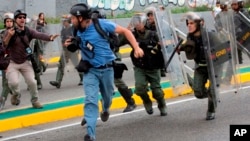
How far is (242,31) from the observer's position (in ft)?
31.2

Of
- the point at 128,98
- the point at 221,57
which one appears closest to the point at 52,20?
the point at 128,98

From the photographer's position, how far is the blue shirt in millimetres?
7223

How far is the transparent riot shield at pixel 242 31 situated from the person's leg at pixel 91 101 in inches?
123

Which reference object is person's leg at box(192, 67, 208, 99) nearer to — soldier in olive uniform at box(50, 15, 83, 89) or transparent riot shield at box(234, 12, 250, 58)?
transparent riot shield at box(234, 12, 250, 58)

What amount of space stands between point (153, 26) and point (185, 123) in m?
1.62

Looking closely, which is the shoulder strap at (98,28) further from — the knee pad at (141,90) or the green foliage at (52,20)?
the green foliage at (52,20)

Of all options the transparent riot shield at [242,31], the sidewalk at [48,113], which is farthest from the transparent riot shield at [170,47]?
the transparent riot shield at [242,31]

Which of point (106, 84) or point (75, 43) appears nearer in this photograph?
point (75, 43)

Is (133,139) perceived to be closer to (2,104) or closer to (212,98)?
(212,98)

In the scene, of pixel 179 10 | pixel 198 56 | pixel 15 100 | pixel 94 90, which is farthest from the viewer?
pixel 179 10

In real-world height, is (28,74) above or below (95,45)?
below

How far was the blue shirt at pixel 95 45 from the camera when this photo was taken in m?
7.22

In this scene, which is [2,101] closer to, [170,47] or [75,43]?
[170,47]

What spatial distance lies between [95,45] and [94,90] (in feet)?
1.80
